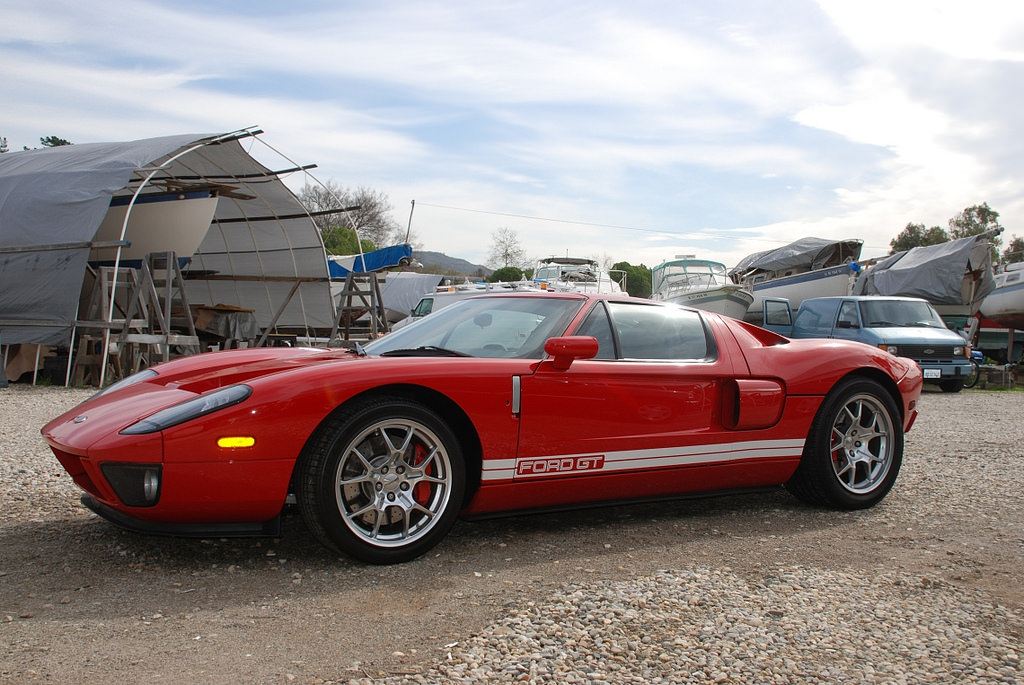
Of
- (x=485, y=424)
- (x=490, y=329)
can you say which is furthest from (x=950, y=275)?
(x=485, y=424)

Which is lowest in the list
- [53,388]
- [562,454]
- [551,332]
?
[53,388]

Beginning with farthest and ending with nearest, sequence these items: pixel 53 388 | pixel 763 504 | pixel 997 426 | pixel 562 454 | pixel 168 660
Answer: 1. pixel 53 388
2. pixel 997 426
3. pixel 763 504
4. pixel 562 454
5. pixel 168 660

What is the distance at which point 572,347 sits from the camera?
3572 millimetres

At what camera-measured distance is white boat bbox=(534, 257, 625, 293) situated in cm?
2075

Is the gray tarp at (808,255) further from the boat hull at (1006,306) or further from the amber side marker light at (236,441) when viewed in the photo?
the amber side marker light at (236,441)

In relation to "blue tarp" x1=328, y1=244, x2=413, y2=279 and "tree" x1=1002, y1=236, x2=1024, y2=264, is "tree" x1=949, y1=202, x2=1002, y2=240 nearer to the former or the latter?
"tree" x1=1002, y1=236, x2=1024, y2=264

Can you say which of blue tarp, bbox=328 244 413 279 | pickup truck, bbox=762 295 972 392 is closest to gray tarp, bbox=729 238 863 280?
pickup truck, bbox=762 295 972 392

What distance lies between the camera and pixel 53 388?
11.2 meters

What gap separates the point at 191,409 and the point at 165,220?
41.2 ft

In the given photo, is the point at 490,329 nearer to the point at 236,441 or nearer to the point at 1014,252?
the point at 236,441

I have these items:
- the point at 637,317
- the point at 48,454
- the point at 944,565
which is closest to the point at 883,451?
the point at 944,565

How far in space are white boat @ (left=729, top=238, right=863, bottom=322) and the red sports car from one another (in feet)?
53.5

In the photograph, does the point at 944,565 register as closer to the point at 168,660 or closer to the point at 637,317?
the point at 637,317

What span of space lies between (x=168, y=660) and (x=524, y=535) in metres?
1.82
